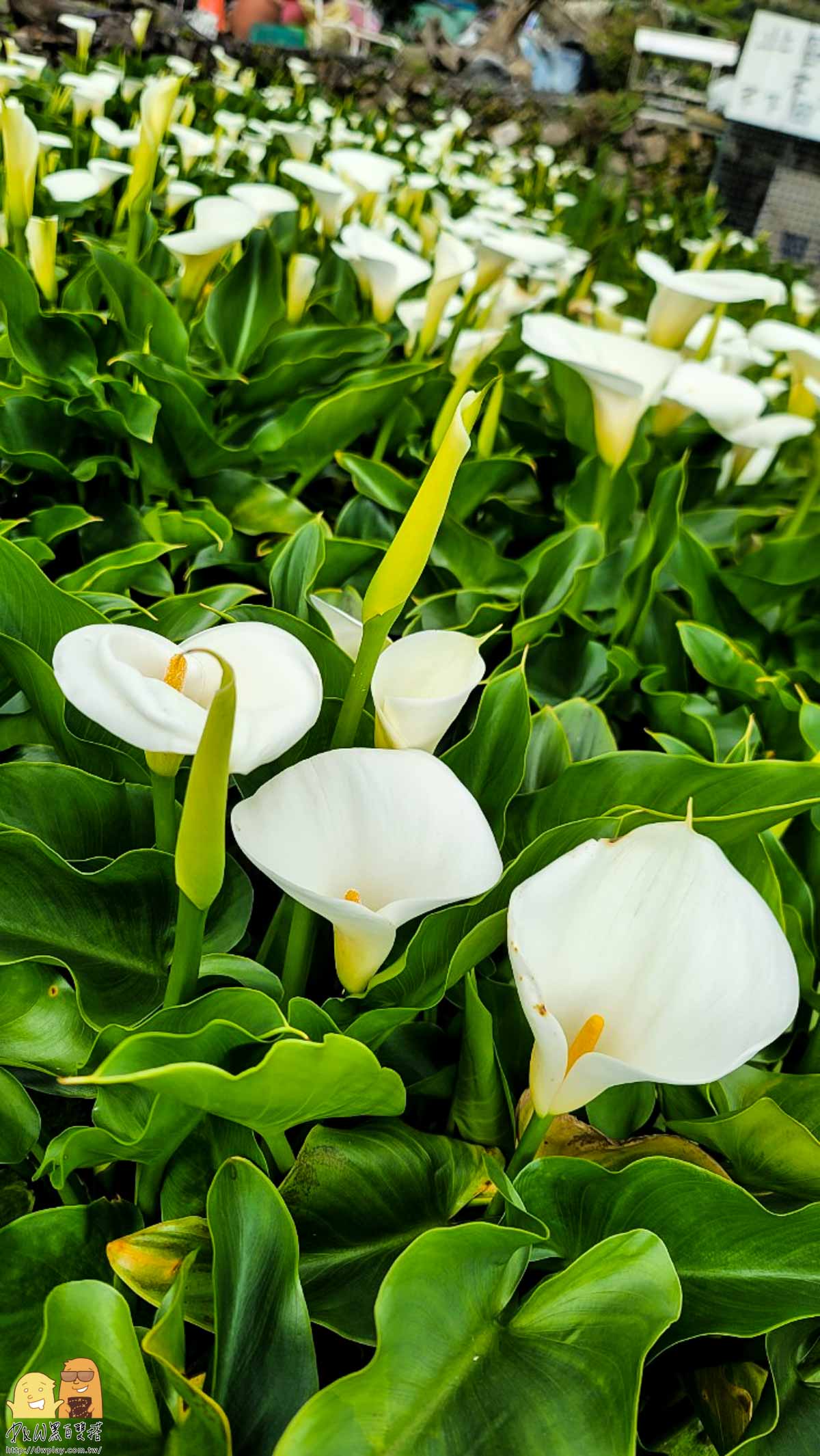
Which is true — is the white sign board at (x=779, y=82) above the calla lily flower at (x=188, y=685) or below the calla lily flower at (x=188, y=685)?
above

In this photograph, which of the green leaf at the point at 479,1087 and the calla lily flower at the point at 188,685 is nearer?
the calla lily flower at the point at 188,685

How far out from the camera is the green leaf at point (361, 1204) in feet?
1.54

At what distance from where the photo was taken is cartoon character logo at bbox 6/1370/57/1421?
0.39m

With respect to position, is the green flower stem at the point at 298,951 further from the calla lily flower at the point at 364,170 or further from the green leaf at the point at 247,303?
the calla lily flower at the point at 364,170

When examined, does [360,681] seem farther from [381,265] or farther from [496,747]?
[381,265]

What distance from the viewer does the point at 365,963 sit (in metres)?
0.48

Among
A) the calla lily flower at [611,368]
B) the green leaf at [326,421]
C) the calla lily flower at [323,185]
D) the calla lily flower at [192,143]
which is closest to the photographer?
the calla lily flower at [611,368]

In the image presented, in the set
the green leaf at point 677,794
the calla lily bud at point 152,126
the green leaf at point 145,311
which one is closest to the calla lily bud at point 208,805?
the green leaf at point 677,794

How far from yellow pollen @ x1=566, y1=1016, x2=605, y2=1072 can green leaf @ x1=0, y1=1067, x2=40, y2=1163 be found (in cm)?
26

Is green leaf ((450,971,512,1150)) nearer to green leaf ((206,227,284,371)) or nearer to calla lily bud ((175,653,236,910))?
calla lily bud ((175,653,236,910))

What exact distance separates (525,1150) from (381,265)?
977mm

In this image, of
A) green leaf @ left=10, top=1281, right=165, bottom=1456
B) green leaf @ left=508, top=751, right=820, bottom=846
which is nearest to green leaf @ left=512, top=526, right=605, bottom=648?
green leaf @ left=508, top=751, right=820, bottom=846

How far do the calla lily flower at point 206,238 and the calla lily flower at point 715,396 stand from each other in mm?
442

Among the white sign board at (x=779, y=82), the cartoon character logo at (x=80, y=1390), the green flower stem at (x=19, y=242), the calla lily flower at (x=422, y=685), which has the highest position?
the white sign board at (x=779, y=82)
